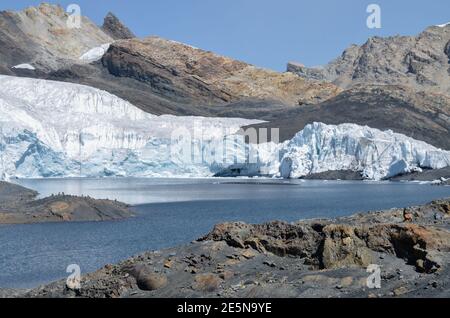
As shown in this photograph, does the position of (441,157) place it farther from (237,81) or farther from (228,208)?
(237,81)

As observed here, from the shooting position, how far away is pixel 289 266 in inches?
595

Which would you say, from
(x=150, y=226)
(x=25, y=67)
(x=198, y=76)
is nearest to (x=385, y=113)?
(x=198, y=76)

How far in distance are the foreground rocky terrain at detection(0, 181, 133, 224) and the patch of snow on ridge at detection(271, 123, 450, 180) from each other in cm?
4282

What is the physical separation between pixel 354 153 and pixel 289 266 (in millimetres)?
68253

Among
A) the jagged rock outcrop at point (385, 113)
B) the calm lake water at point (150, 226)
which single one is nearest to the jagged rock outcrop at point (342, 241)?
the calm lake water at point (150, 226)

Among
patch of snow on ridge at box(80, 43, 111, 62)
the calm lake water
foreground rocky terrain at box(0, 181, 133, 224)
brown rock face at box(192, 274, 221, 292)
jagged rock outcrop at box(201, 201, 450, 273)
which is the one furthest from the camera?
patch of snow on ridge at box(80, 43, 111, 62)

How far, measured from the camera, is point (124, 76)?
149125mm

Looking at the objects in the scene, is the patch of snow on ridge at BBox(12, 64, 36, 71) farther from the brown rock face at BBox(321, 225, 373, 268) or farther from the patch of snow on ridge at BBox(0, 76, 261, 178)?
the brown rock face at BBox(321, 225, 373, 268)

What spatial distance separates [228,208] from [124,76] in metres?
107

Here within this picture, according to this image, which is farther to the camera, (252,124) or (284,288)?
(252,124)

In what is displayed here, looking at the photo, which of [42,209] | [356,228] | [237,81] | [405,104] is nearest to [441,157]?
[405,104]

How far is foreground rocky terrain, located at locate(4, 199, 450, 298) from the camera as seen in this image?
13.5m

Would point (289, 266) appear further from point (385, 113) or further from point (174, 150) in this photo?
point (385, 113)

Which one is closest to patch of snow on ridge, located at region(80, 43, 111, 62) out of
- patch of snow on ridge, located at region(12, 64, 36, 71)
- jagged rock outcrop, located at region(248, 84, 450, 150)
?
patch of snow on ridge, located at region(12, 64, 36, 71)
